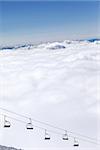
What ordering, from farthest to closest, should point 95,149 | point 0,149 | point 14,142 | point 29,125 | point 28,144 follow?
point 95,149
point 28,144
point 14,142
point 0,149
point 29,125

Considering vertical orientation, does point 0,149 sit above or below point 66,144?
above

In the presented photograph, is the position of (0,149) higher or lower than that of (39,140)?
higher

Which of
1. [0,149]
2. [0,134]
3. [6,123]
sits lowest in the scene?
[0,134]

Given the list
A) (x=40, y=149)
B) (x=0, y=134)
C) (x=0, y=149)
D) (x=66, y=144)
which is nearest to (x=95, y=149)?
(x=66, y=144)

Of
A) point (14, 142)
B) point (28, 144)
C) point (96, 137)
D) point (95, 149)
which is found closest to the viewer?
point (14, 142)

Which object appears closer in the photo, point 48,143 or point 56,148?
point 56,148

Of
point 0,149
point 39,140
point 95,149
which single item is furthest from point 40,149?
point 0,149

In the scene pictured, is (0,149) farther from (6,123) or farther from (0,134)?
(0,134)

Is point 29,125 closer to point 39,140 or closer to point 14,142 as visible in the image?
point 14,142

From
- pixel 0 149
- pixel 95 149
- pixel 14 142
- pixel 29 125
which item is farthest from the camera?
pixel 95 149
